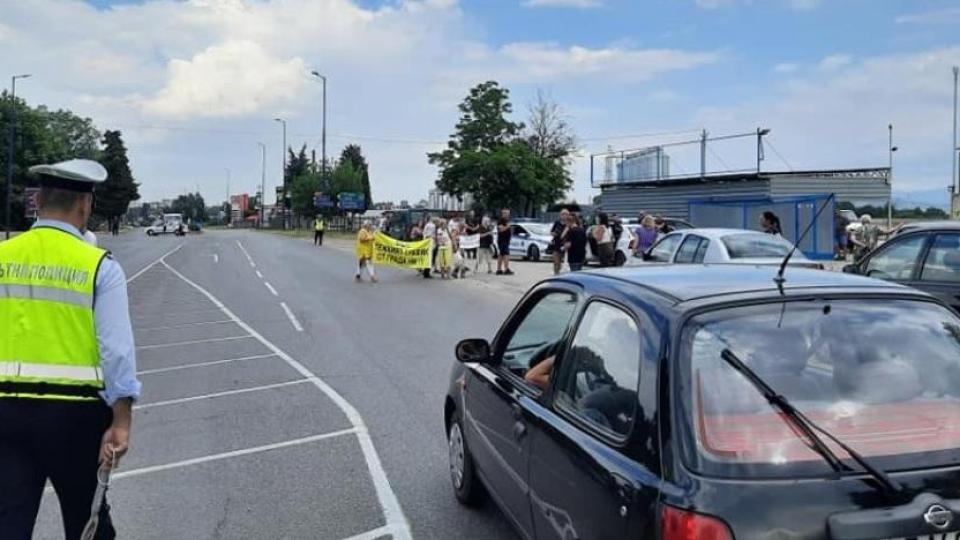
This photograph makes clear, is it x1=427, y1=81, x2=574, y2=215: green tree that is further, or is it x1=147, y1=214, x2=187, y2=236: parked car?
x1=147, y1=214, x2=187, y2=236: parked car

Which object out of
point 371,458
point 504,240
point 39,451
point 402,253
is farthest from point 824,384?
point 402,253

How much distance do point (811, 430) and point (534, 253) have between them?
97.6 ft

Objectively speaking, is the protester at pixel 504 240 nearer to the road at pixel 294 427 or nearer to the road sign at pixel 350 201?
the road at pixel 294 427

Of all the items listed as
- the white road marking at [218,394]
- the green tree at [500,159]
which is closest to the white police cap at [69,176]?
the white road marking at [218,394]

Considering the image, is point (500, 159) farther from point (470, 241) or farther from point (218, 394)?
point (218, 394)

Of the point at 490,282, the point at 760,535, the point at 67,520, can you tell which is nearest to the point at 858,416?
the point at 760,535

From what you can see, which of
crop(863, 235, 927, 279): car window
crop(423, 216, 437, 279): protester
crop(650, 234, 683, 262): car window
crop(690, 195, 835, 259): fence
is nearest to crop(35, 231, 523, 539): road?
crop(650, 234, 683, 262): car window

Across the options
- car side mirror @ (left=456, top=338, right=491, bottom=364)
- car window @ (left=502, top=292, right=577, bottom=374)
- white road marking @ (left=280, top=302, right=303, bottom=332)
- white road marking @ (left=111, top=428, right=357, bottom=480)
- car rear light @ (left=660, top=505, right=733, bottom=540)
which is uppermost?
car window @ (left=502, top=292, right=577, bottom=374)

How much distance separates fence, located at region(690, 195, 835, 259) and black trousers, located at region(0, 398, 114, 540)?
22.7m

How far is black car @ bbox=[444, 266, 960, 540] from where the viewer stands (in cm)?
253

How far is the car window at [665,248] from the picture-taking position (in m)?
14.8

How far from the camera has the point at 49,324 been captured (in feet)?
10.2

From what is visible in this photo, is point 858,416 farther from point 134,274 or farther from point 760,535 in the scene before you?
point 134,274

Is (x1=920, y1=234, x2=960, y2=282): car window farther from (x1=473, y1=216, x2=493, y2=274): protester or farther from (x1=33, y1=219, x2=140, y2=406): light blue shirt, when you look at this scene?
(x1=473, y1=216, x2=493, y2=274): protester
